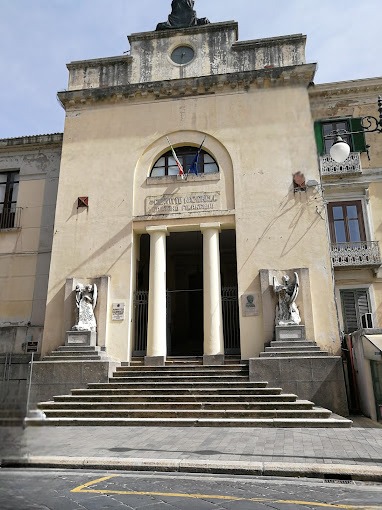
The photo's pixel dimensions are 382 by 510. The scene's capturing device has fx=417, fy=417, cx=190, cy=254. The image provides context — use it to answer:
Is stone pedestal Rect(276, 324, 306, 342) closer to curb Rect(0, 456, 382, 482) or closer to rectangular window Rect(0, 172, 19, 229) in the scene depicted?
curb Rect(0, 456, 382, 482)

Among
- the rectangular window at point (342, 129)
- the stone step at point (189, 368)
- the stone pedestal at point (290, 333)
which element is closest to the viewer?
the stone step at point (189, 368)

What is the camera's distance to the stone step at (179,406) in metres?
11.2

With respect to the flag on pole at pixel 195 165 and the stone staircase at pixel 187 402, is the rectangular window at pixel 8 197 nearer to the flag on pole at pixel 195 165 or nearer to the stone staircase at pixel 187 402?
the flag on pole at pixel 195 165

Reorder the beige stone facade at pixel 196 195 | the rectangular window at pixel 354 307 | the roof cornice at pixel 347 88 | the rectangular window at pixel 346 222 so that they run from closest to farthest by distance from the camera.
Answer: the beige stone facade at pixel 196 195
the rectangular window at pixel 354 307
the rectangular window at pixel 346 222
the roof cornice at pixel 347 88

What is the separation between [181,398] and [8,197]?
43.1 feet

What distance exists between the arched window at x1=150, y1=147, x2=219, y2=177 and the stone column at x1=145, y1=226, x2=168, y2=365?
2.73 metres

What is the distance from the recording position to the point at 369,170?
55.8 feet

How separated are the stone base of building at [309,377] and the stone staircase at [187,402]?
19.2 inches

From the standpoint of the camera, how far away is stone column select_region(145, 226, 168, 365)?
15047mm

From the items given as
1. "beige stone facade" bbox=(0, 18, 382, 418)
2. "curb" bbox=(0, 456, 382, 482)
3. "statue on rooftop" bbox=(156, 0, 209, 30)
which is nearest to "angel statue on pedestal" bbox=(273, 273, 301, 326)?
"beige stone facade" bbox=(0, 18, 382, 418)

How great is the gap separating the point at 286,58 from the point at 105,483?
17.2 m

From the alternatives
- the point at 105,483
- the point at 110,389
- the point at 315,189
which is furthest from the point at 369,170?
the point at 105,483

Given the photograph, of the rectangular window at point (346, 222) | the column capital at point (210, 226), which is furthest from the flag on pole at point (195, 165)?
the rectangular window at point (346, 222)

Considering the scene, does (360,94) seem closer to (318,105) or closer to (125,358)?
(318,105)
